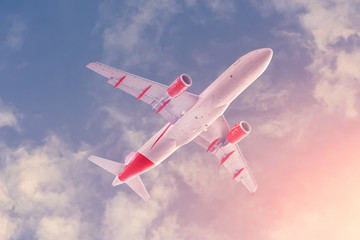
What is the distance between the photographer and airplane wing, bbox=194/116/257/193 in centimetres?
5137

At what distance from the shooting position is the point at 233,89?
135ft

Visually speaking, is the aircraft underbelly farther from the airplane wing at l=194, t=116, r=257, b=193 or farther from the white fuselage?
the airplane wing at l=194, t=116, r=257, b=193

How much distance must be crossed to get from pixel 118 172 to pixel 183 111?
16765mm

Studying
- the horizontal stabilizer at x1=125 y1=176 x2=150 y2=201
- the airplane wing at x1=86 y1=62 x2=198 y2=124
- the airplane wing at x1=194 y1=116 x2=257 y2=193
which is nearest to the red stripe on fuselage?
the horizontal stabilizer at x1=125 y1=176 x2=150 y2=201

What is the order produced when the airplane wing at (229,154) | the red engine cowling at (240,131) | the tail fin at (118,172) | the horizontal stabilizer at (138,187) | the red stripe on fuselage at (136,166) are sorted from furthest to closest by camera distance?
the horizontal stabilizer at (138,187)
the tail fin at (118,172)
the airplane wing at (229,154)
the red stripe on fuselage at (136,166)
the red engine cowling at (240,131)

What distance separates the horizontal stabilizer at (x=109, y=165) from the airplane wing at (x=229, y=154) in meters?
14.7

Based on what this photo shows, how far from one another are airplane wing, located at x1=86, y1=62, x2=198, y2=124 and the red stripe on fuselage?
7.69 m

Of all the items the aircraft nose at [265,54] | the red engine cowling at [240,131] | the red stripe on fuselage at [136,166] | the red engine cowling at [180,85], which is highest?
the aircraft nose at [265,54]

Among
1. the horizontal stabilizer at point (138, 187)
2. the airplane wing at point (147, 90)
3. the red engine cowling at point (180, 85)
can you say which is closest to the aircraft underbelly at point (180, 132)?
the airplane wing at point (147, 90)

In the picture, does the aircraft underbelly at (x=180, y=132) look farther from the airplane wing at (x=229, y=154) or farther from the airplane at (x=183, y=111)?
the airplane wing at (x=229, y=154)

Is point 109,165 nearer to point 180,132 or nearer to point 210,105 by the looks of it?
point 180,132

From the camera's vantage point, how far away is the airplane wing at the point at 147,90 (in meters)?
44.8

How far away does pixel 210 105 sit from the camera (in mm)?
42781

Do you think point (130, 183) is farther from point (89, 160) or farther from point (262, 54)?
point (262, 54)
